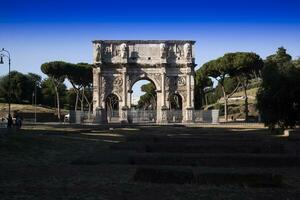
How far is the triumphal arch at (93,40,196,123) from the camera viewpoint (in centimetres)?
5616

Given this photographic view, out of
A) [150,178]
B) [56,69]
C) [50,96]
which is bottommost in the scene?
[150,178]

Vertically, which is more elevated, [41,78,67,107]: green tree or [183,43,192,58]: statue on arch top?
[183,43,192,58]: statue on arch top

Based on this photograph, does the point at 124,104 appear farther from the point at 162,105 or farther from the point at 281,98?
the point at 281,98

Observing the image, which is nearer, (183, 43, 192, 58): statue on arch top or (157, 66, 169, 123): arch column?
(157, 66, 169, 123): arch column

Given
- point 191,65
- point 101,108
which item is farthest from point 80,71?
point 191,65

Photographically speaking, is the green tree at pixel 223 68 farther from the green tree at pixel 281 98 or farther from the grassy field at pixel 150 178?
the grassy field at pixel 150 178

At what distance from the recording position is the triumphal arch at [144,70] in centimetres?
5616

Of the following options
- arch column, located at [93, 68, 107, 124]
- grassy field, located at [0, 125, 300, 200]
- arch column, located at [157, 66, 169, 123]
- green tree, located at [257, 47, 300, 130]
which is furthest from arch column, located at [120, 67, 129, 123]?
grassy field, located at [0, 125, 300, 200]

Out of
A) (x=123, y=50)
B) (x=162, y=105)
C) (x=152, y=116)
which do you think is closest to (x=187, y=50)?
(x=162, y=105)

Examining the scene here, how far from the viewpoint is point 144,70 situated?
57.0 metres

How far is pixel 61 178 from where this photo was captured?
32.3ft

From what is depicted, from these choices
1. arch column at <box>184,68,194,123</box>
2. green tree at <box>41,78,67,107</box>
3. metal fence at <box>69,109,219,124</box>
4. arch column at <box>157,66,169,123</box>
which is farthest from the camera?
green tree at <box>41,78,67,107</box>

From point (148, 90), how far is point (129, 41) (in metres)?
53.2

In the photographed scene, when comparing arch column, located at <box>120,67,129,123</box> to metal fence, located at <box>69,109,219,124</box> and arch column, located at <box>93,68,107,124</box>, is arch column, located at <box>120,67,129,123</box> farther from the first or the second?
arch column, located at <box>93,68,107,124</box>
